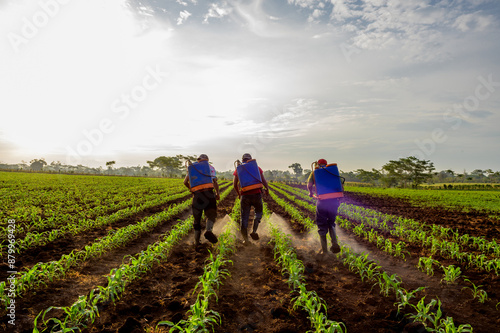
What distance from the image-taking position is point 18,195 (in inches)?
687

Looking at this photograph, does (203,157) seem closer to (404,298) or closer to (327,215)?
(327,215)

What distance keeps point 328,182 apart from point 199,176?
325 cm

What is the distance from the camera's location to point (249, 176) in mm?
6840

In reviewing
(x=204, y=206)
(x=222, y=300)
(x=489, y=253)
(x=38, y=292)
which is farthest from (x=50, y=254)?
(x=489, y=253)

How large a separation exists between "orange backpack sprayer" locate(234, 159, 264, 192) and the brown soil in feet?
5.97

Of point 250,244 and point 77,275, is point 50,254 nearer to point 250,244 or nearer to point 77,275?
point 77,275

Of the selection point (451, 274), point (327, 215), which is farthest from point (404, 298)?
point (327, 215)

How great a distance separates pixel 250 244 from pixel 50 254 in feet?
16.6

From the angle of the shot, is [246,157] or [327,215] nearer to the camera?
[327,215]

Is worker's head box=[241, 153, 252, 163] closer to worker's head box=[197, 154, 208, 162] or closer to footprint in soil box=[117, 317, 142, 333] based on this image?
worker's head box=[197, 154, 208, 162]

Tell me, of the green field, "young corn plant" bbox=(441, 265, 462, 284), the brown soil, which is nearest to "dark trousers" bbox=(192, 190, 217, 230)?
the brown soil

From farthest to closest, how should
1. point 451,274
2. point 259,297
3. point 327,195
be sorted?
1. point 327,195
2. point 451,274
3. point 259,297

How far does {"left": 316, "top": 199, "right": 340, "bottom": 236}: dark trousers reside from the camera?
608 centimetres

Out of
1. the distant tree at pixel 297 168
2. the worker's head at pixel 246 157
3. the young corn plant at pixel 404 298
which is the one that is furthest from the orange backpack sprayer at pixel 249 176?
the distant tree at pixel 297 168
